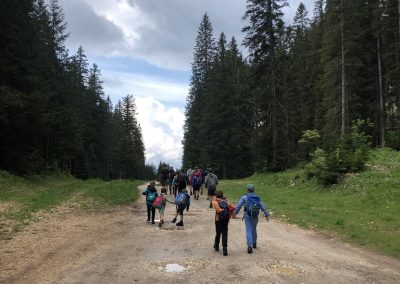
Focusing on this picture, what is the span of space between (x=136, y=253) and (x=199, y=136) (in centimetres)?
5237

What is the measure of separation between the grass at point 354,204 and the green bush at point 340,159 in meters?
0.54

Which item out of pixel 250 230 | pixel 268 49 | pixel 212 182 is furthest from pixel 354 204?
pixel 268 49

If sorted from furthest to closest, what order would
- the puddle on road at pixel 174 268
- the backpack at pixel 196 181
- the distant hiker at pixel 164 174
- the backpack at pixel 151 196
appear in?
the distant hiker at pixel 164 174 < the backpack at pixel 196 181 < the backpack at pixel 151 196 < the puddle on road at pixel 174 268

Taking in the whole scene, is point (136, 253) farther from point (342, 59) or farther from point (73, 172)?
point (73, 172)

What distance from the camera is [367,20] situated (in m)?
43.3

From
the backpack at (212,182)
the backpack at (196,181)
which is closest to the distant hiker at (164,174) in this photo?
the backpack at (196,181)

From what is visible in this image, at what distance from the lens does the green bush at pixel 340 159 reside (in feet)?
74.6

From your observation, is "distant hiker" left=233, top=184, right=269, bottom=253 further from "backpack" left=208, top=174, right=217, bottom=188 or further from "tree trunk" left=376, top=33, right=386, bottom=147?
"tree trunk" left=376, top=33, right=386, bottom=147

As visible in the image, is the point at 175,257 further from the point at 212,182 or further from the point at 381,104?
the point at 381,104

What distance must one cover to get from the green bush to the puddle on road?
14702 millimetres

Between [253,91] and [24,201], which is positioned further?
[253,91]

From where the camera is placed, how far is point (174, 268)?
9.52m

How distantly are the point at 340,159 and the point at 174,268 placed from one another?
1597cm

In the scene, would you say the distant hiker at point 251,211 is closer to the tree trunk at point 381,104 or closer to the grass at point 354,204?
the grass at point 354,204
